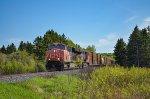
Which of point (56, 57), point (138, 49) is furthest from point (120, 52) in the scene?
point (56, 57)

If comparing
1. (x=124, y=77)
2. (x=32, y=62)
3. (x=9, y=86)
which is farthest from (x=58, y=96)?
(x=32, y=62)

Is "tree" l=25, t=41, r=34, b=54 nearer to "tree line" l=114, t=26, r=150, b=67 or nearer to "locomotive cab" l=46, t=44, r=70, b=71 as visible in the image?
"tree line" l=114, t=26, r=150, b=67

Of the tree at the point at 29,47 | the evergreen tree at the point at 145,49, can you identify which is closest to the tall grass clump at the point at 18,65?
the evergreen tree at the point at 145,49

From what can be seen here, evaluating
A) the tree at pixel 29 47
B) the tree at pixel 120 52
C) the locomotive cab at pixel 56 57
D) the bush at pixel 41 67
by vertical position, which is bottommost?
the bush at pixel 41 67

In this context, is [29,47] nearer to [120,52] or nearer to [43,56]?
[43,56]

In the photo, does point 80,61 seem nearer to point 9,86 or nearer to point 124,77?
point 124,77

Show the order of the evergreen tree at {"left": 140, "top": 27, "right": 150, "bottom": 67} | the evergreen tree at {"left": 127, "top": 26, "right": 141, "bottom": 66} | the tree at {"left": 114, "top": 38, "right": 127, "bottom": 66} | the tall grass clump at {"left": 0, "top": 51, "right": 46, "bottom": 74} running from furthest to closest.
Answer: the tree at {"left": 114, "top": 38, "right": 127, "bottom": 66} < the evergreen tree at {"left": 127, "top": 26, "right": 141, "bottom": 66} < the evergreen tree at {"left": 140, "top": 27, "right": 150, "bottom": 67} < the tall grass clump at {"left": 0, "top": 51, "right": 46, "bottom": 74}

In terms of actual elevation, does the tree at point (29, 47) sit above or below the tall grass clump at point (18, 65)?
above

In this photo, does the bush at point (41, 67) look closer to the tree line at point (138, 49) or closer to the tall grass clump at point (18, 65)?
the tall grass clump at point (18, 65)

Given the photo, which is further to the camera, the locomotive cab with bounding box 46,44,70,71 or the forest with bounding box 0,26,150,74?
the locomotive cab with bounding box 46,44,70,71

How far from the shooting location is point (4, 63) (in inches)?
1302

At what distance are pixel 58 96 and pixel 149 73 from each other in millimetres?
8700

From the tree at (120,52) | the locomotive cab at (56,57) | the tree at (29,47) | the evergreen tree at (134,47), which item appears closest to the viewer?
the locomotive cab at (56,57)

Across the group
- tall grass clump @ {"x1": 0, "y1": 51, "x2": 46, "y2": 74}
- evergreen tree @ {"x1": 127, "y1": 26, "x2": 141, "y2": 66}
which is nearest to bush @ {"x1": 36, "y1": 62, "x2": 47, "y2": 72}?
tall grass clump @ {"x1": 0, "y1": 51, "x2": 46, "y2": 74}
